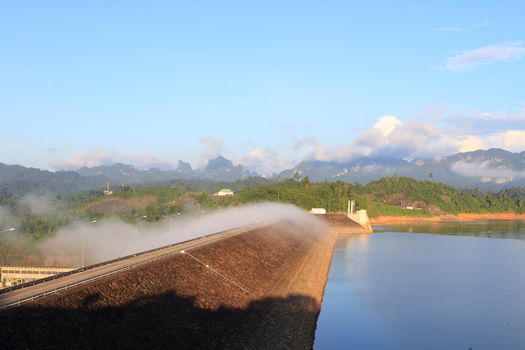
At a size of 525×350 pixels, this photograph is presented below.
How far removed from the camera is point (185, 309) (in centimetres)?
3030

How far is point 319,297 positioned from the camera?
48.3 m

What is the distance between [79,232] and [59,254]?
11.4 m

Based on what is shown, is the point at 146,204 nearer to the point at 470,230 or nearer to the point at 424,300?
the point at 470,230

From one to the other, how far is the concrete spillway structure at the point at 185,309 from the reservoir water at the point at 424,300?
2.71 m

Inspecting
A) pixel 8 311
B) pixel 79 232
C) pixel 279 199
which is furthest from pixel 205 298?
pixel 279 199

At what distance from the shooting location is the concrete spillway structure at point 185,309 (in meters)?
22.2

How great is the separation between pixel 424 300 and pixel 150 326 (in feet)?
94.9

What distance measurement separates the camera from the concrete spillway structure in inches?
873

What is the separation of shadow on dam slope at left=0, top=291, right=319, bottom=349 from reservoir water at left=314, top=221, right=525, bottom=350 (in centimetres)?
417

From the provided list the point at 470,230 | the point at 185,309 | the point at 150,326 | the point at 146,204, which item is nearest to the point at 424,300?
the point at 185,309

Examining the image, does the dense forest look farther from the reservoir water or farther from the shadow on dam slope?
the shadow on dam slope

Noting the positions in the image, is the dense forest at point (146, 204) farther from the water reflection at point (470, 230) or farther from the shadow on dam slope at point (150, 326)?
the shadow on dam slope at point (150, 326)

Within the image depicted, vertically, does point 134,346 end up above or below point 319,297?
above

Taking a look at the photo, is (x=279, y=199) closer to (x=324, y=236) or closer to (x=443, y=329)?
(x=324, y=236)
